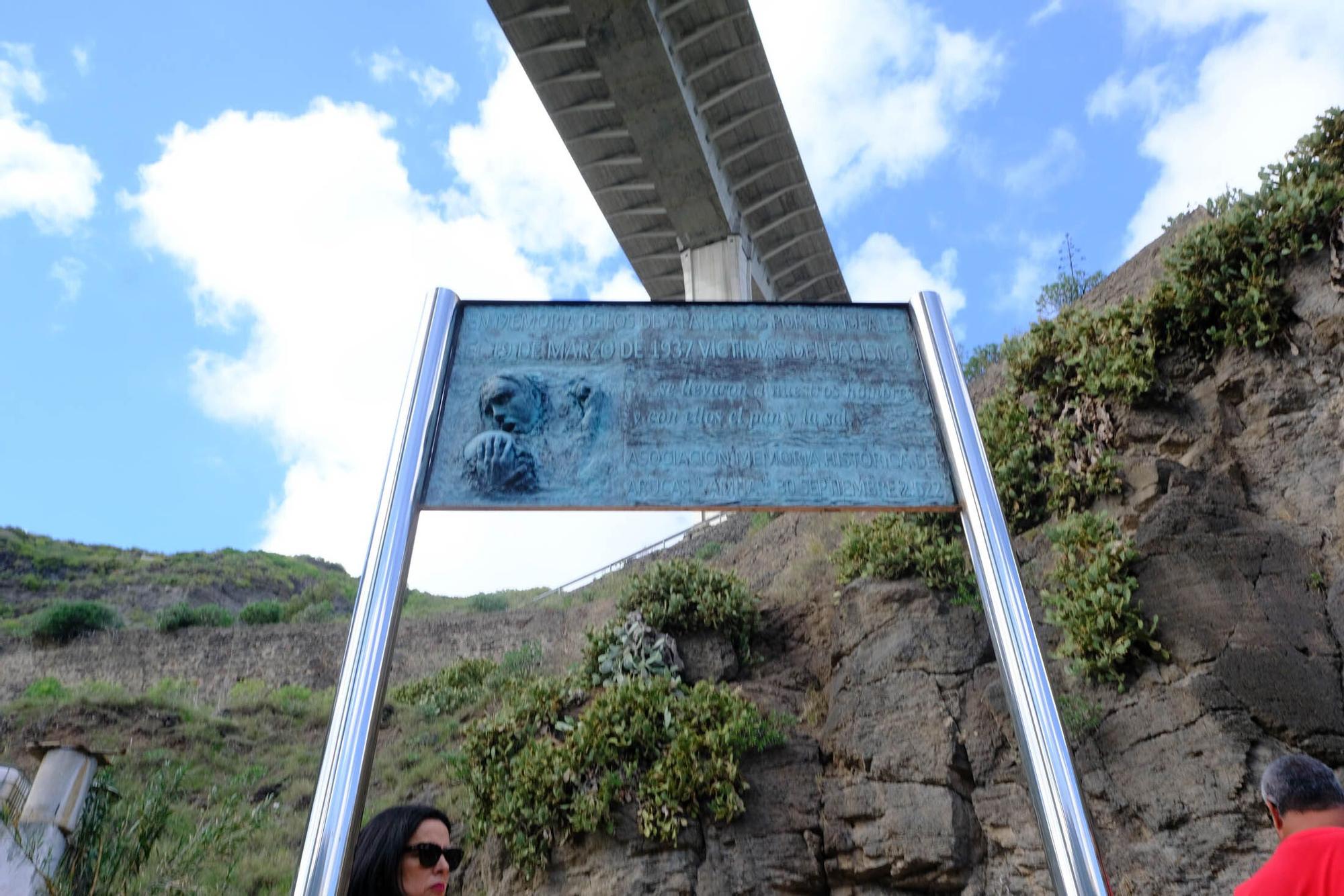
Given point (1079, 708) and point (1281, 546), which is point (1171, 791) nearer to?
point (1079, 708)

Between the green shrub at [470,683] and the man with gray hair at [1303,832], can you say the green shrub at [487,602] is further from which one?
the man with gray hair at [1303,832]

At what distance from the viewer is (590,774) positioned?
23.0ft

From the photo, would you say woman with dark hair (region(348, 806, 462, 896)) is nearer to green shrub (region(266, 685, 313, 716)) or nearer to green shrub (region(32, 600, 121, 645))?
green shrub (region(266, 685, 313, 716))

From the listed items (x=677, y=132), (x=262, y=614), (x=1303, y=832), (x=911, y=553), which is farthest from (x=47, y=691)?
(x=677, y=132)

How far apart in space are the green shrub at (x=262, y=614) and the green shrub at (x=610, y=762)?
13.9m

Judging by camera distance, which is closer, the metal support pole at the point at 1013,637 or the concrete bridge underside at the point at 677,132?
the metal support pole at the point at 1013,637

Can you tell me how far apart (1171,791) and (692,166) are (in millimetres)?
18748

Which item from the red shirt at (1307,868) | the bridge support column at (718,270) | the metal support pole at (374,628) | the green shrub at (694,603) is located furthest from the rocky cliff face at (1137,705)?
the bridge support column at (718,270)

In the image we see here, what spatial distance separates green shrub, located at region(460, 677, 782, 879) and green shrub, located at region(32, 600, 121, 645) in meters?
13.5

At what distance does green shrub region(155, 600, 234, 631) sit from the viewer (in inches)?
707

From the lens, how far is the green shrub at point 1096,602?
6.23 m

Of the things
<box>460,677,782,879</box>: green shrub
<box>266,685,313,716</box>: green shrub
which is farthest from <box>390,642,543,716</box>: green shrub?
<box>460,677,782,879</box>: green shrub

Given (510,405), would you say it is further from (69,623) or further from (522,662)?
(69,623)

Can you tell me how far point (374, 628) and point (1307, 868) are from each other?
2.95 metres
